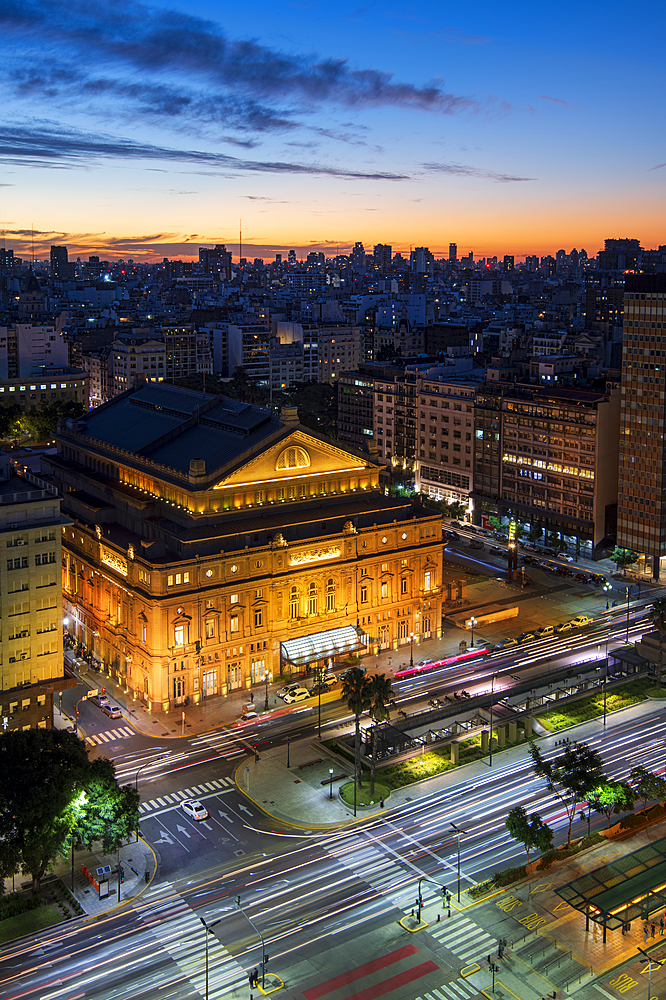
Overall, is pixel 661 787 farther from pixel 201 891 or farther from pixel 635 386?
pixel 635 386

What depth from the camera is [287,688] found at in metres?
122

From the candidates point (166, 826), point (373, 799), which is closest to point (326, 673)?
point (373, 799)

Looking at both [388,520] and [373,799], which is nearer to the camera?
[373,799]

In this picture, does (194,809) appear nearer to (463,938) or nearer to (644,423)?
(463,938)

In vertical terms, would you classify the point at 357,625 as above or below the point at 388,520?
below

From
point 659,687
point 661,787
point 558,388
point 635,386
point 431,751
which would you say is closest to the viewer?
point 661,787

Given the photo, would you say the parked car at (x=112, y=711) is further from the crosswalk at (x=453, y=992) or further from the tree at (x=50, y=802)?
the crosswalk at (x=453, y=992)

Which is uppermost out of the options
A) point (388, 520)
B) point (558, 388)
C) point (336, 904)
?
point (558, 388)

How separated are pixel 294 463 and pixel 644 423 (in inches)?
2417

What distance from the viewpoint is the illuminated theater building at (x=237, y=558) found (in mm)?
118938

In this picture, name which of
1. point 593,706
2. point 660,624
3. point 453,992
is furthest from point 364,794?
point 660,624

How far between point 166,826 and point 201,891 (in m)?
11.1

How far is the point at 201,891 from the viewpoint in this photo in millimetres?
83188

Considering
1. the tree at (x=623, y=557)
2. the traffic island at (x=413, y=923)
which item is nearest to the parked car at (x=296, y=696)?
the traffic island at (x=413, y=923)
